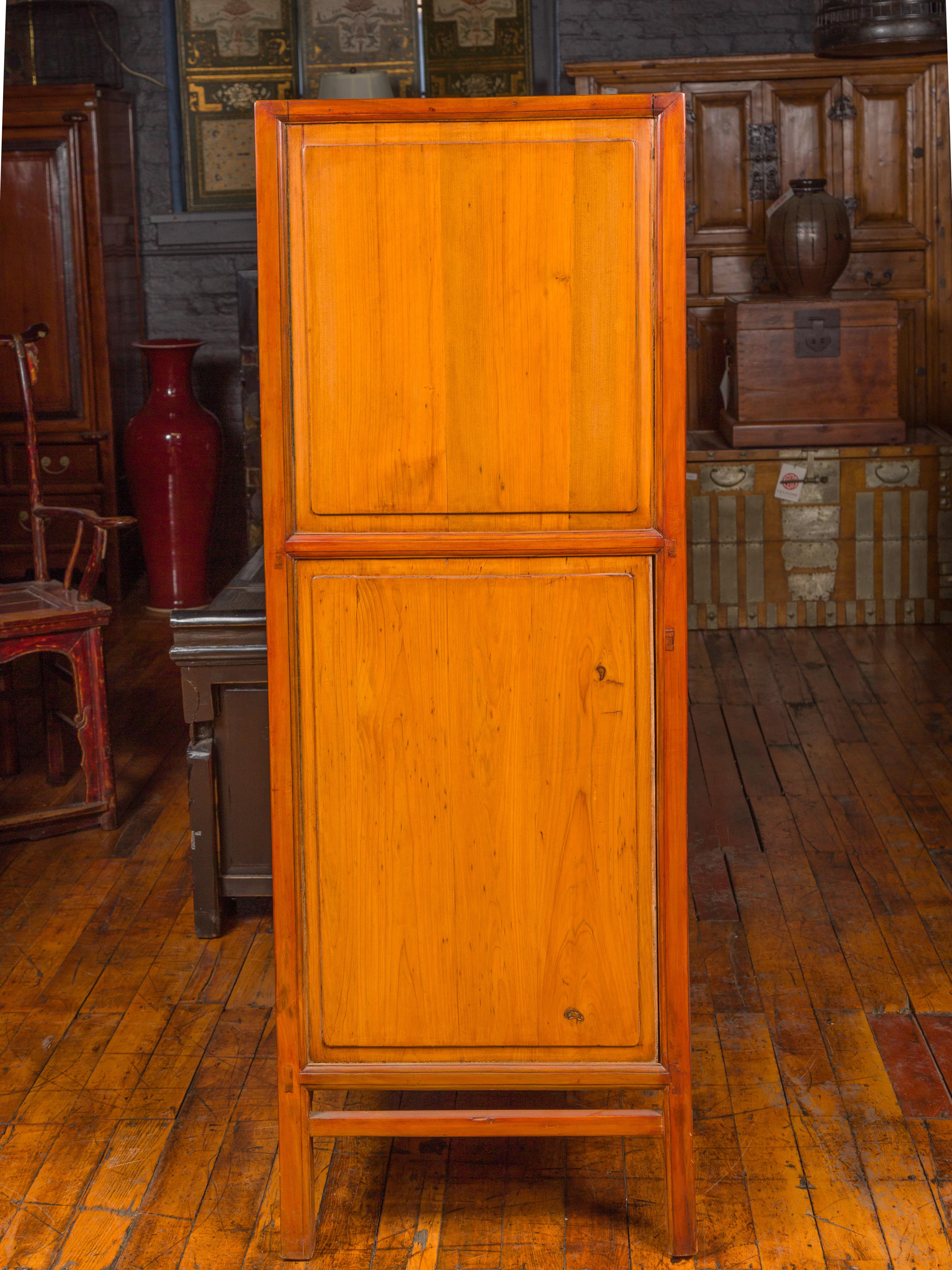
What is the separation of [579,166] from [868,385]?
4044 millimetres

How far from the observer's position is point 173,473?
602cm

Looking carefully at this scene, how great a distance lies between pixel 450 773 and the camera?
2.01 m

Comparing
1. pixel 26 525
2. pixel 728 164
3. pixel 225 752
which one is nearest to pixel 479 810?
pixel 225 752

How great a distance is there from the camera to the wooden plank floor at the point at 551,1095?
83.6 inches

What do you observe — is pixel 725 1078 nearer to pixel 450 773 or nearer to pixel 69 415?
pixel 450 773

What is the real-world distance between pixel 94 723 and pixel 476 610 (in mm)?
2044

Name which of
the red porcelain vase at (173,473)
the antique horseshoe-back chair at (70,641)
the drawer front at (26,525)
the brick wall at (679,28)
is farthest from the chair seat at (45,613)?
the brick wall at (679,28)

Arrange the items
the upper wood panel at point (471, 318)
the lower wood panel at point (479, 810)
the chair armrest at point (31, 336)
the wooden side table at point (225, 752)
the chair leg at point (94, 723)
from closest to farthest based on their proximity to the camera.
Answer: the upper wood panel at point (471, 318) < the lower wood panel at point (479, 810) < the wooden side table at point (225, 752) < the chair leg at point (94, 723) < the chair armrest at point (31, 336)

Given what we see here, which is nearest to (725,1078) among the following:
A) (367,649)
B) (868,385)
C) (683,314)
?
(367,649)

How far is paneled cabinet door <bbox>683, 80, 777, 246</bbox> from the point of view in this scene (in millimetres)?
6266

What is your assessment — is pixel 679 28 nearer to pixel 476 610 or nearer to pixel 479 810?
pixel 476 610

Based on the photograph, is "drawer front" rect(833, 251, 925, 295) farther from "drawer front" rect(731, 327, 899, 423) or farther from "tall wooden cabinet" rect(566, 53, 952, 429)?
"drawer front" rect(731, 327, 899, 423)

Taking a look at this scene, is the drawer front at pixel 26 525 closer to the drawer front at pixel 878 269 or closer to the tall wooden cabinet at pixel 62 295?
the tall wooden cabinet at pixel 62 295

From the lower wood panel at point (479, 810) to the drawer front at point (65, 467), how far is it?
4616mm
